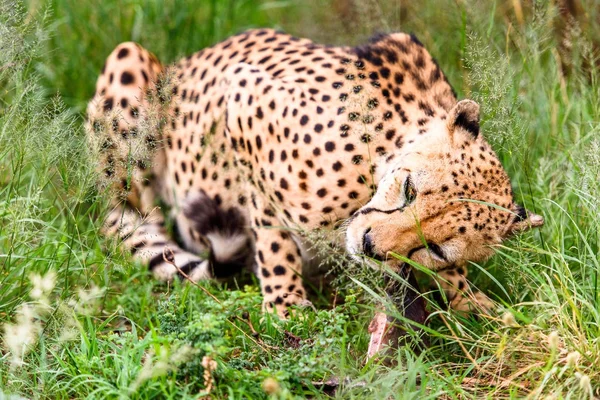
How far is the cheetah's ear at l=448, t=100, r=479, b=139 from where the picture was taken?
3.10m

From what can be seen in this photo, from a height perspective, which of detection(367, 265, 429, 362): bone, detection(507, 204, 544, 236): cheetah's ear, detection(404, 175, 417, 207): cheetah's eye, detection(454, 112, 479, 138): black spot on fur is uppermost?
detection(454, 112, 479, 138): black spot on fur

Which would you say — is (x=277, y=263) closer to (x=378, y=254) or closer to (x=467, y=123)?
(x=378, y=254)

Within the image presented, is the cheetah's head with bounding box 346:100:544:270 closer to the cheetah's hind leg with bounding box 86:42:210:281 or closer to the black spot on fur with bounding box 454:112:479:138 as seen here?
the black spot on fur with bounding box 454:112:479:138

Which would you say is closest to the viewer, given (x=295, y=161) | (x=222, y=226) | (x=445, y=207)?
(x=445, y=207)

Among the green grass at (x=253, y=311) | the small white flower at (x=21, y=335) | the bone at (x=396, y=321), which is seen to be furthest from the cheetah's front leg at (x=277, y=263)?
the small white flower at (x=21, y=335)

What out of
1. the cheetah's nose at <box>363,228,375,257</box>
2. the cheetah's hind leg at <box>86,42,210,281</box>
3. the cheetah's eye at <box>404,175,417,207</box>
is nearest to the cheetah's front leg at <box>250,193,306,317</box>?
the cheetah's hind leg at <box>86,42,210,281</box>

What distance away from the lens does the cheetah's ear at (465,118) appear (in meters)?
3.10

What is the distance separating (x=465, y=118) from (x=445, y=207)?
14.5 inches

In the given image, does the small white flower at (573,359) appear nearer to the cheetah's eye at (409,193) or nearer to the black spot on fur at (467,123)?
the cheetah's eye at (409,193)

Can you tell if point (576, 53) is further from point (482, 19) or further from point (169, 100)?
point (169, 100)

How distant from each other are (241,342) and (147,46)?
2.39 meters

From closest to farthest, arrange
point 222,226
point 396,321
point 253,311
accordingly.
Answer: point 396,321 < point 253,311 < point 222,226

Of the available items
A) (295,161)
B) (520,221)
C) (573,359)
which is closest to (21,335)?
(295,161)

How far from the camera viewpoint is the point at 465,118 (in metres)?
3.12
